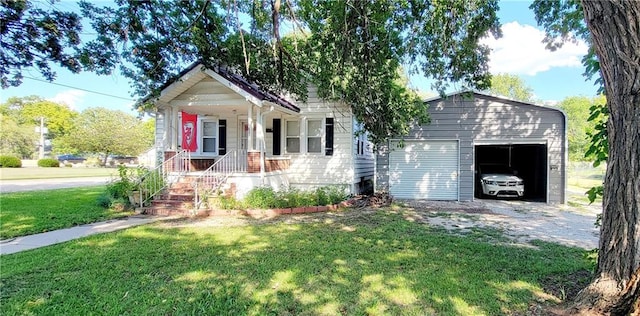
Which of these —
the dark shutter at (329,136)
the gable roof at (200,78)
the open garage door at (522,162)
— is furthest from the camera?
the open garage door at (522,162)

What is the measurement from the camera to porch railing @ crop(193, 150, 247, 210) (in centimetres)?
921

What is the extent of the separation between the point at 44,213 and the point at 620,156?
11.4m

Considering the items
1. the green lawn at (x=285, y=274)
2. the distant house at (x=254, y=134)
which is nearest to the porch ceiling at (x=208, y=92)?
the distant house at (x=254, y=134)

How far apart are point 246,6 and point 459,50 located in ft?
18.7

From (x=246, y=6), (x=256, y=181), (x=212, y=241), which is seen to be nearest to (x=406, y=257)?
(x=212, y=241)

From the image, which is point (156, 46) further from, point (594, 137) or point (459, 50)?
point (594, 137)

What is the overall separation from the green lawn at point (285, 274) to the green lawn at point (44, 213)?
1.91 metres

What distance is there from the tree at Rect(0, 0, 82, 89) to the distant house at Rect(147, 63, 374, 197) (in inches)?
108

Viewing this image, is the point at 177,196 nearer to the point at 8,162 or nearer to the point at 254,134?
the point at 254,134

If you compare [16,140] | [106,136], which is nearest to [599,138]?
[106,136]

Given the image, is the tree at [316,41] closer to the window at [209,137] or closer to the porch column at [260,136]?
the porch column at [260,136]

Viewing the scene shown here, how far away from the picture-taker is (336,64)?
8398 mm

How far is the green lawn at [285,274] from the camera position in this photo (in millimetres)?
3309

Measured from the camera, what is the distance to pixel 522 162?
52.0ft
